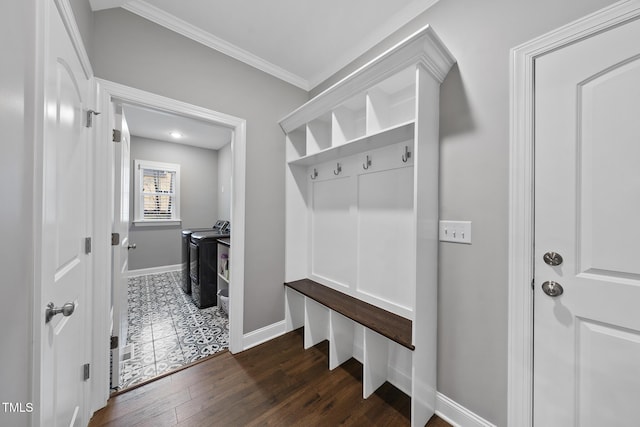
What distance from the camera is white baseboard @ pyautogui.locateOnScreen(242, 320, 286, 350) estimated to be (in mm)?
2080

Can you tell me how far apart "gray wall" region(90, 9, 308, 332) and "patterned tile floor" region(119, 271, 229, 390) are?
0.56m

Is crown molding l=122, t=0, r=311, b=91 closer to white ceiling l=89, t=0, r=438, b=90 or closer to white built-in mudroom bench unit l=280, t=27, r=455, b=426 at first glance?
white ceiling l=89, t=0, r=438, b=90

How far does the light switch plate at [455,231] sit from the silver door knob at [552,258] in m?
0.32

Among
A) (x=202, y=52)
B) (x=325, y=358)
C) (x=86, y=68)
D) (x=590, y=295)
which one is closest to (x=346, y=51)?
(x=202, y=52)

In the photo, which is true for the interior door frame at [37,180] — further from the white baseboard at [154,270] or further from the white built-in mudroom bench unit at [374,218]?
the white baseboard at [154,270]

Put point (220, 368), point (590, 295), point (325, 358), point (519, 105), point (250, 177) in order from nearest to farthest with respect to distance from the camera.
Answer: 1. point (590, 295)
2. point (519, 105)
3. point (220, 368)
4. point (325, 358)
5. point (250, 177)

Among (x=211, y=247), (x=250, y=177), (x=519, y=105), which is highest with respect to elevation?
(x=519, y=105)

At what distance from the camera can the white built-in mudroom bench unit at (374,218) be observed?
1.31m

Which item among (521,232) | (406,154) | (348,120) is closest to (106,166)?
(348,120)

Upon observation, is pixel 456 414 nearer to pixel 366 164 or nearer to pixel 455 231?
pixel 455 231

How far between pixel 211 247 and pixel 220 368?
4.98 feet

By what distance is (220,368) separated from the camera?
183cm

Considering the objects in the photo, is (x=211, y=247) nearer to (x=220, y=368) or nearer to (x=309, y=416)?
(x=220, y=368)

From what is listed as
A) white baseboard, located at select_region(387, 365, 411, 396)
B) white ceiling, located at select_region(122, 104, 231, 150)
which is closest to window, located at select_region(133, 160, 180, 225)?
white ceiling, located at select_region(122, 104, 231, 150)
